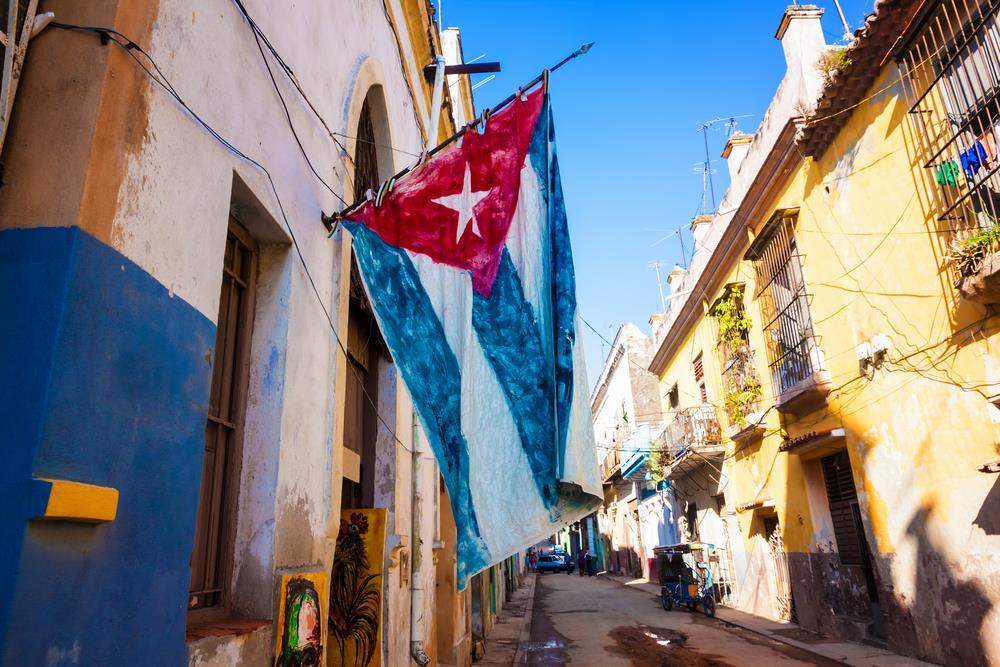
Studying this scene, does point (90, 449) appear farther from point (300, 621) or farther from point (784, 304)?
point (784, 304)

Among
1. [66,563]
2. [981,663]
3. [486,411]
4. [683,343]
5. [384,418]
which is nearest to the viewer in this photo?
A: [66,563]

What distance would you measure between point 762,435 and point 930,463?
5.64 metres

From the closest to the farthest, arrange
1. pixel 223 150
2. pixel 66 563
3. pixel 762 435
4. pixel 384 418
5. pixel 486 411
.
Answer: pixel 66 563 < pixel 223 150 < pixel 486 411 < pixel 384 418 < pixel 762 435

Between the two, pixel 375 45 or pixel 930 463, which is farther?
pixel 930 463

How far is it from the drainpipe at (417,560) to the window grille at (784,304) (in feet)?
25.1

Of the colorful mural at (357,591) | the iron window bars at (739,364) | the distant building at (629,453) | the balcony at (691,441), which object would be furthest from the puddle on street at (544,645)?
the distant building at (629,453)

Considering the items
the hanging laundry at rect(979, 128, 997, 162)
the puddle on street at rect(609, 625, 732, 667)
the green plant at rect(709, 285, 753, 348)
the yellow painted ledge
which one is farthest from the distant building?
the yellow painted ledge

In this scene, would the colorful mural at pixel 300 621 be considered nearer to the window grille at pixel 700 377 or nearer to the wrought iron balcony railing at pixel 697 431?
the wrought iron balcony railing at pixel 697 431

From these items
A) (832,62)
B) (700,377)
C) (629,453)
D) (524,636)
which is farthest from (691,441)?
(832,62)

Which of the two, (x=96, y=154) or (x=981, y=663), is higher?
(x=96, y=154)

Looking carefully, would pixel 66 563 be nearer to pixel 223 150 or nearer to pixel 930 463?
pixel 223 150

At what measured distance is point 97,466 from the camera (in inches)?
76.4

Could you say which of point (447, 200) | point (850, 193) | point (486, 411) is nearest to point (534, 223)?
point (447, 200)

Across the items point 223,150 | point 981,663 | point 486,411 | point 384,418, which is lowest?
point 981,663
